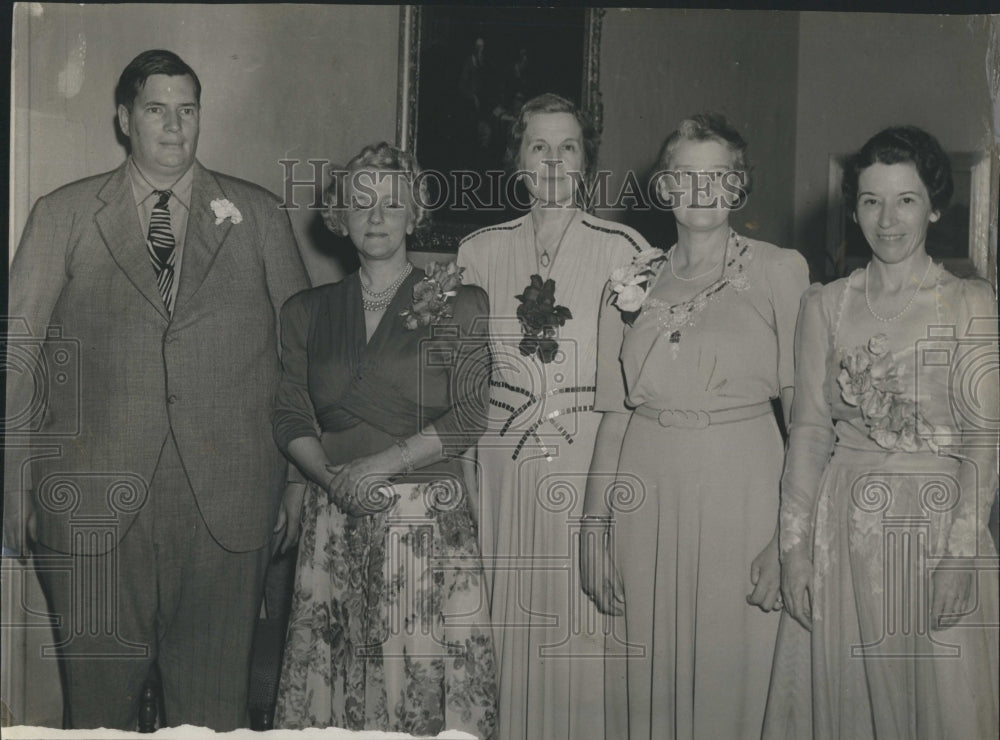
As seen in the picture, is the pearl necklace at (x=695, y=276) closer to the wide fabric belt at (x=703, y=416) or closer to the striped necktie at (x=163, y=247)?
the wide fabric belt at (x=703, y=416)

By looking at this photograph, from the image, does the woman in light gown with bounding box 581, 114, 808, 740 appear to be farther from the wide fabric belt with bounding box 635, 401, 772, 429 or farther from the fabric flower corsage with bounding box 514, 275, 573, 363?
the fabric flower corsage with bounding box 514, 275, 573, 363

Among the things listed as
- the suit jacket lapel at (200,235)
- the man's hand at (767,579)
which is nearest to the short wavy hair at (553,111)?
the suit jacket lapel at (200,235)

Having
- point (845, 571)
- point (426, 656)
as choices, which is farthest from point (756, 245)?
point (426, 656)

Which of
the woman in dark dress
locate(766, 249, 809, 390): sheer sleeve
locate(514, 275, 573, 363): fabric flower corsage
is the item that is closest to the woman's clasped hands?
the woman in dark dress

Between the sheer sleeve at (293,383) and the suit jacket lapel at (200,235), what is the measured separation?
0.26 meters

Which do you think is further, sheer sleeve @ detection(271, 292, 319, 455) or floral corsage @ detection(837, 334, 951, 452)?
sheer sleeve @ detection(271, 292, 319, 455)

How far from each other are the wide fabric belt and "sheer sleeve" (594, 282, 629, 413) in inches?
4.8

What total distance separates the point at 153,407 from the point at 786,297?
1863mm

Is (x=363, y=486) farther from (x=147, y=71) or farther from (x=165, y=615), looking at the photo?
(x=147, y=71)

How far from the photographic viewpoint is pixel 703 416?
312 cm

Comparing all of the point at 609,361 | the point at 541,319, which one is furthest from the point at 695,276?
the point at 541,319

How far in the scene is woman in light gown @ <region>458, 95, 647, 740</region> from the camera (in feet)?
10.6

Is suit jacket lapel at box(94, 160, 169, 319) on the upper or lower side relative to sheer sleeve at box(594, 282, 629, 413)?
upper

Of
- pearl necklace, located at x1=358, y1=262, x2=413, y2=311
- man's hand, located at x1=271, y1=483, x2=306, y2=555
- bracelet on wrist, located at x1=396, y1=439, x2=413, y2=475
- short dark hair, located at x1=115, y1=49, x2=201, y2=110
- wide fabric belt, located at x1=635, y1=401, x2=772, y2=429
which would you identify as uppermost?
short dark hair, located at x1=115, y1=49, x2=201, y2=110
